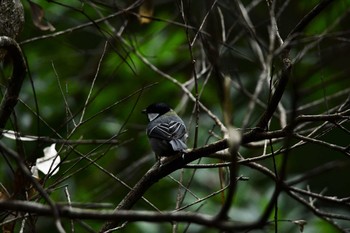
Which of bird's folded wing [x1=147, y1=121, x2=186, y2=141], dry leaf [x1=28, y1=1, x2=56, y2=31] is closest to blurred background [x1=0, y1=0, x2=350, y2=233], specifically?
bird's folded wing [x1=147, y1=121, x2=186, y2=141]

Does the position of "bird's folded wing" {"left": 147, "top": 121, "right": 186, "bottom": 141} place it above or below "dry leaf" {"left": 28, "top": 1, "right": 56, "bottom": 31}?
below

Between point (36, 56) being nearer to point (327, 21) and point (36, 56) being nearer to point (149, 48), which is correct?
point (149, 48)

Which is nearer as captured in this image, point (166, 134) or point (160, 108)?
point (166, 134)

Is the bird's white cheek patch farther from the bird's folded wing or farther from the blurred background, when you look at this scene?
the bird's folded wing

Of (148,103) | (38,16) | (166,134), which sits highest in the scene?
(148,103)

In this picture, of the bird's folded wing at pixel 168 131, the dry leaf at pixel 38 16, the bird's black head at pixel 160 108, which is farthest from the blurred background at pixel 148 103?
the dry leaf at pixel 38 16

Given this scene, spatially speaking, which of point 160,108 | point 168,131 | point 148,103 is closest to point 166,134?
point 168,131

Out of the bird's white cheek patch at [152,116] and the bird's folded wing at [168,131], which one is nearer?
the bird's folded wing at [168,131]

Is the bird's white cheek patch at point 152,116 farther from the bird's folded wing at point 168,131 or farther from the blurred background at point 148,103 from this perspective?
the bird's folded wing at point 168,131

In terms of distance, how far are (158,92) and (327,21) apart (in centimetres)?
163

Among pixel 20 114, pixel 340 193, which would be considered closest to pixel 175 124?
pixel 20 114

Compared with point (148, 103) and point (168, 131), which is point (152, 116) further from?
point (168, 131)

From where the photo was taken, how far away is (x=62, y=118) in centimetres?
597

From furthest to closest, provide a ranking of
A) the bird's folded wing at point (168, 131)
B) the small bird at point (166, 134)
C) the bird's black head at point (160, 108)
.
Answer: the bird's black head at point (160, 108) < the bird's folded wing at point (168, 131) < the small bird at point (166, 134)
